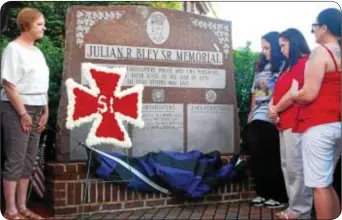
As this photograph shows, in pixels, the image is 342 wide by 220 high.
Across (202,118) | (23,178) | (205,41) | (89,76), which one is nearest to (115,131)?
(89,76)

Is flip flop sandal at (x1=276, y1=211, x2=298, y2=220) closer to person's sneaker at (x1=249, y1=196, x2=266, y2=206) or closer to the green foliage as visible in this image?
person's sneaker at (x1=249, y1=196, x2=266, y2=206)

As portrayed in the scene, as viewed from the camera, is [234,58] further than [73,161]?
Yes

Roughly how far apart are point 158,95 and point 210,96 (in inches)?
19.7

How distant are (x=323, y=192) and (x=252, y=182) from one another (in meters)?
1.29

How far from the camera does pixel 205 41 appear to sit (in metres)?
4.34

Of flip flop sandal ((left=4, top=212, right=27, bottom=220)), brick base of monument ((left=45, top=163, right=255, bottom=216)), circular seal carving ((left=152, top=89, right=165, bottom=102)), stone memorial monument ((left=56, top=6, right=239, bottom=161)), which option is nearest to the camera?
flip flop sandal ((left=4, top=212, right=27, bottom=220))

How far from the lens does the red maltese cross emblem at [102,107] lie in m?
3.29

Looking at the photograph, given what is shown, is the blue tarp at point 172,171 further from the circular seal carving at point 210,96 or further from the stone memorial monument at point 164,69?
the circular seal carving at point 210,96

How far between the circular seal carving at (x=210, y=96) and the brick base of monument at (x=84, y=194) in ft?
3.08

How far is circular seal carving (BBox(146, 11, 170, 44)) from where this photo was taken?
412 centimetres

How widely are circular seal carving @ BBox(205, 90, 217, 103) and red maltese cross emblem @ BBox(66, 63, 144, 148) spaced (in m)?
1.03

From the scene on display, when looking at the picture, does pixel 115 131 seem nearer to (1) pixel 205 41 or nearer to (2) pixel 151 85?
(2) pixel 151 85

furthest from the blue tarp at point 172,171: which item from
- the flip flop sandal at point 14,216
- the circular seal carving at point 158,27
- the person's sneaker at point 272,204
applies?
the circular seal carving at point 158,27

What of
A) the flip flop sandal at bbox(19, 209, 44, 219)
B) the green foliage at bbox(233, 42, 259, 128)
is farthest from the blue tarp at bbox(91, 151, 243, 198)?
the green foliage at bbox(233, 42, 259, 128)
